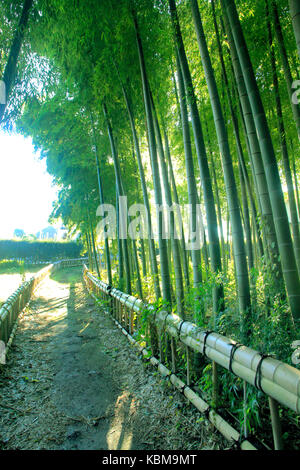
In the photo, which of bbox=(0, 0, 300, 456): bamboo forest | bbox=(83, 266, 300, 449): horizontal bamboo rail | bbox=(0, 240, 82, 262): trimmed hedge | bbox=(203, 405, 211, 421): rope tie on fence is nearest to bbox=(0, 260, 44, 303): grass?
bbox=(0, 0, 300, 456): bamboo forest

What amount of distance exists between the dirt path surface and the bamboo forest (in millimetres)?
14

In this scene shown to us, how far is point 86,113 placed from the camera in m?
5.36

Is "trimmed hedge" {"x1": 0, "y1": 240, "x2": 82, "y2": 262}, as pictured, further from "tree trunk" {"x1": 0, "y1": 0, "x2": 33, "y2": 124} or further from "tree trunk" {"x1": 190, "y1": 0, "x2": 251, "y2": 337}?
"tree trunk" {"x1": 190, "y1": 0, "x2": 251, "y2": 337}

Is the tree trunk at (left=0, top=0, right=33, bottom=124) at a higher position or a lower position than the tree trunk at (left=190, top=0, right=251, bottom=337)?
higher

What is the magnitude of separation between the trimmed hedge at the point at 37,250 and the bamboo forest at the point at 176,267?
1664 centimetres

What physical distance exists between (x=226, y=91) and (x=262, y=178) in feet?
6.52

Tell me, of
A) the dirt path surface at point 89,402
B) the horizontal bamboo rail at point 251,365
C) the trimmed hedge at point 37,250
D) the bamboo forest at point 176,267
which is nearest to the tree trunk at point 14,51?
the bamboo forest at point 176,267

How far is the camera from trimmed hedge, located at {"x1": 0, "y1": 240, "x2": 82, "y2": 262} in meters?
20.4

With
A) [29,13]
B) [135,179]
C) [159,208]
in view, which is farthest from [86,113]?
[159,208]

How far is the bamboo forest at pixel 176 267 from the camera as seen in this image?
1.61 m

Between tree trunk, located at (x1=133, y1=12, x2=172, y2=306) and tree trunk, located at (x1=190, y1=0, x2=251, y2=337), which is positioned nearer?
tree trunk, located at (x1=190, y1=0, x2=251, y2=337)

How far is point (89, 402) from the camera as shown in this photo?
227 cm
